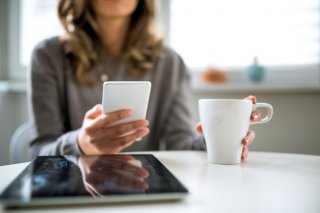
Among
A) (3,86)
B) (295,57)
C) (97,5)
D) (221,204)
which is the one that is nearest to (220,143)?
(221,204)

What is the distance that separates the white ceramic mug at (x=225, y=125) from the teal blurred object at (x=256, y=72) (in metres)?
0.83

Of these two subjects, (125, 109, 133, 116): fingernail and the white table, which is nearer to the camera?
the white table

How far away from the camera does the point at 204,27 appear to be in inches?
65.2

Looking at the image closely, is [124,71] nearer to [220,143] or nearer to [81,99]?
[81,99]

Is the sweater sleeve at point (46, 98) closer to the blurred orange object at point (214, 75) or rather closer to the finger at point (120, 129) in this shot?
the finger at point (120, 129)

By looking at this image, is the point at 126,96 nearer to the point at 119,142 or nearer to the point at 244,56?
the point at 119,142

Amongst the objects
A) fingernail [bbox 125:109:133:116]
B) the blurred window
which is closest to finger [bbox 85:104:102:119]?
fingernail [bbox 125:109:133:116]

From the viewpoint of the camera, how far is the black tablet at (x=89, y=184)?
347 mm

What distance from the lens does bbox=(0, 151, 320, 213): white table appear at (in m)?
0.35

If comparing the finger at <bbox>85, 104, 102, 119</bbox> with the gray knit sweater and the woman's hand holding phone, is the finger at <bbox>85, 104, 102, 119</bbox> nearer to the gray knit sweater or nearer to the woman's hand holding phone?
the woman's hand holding phone

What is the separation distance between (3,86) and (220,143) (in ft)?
4.35

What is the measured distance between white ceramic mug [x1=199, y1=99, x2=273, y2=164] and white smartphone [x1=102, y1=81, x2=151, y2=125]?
0.12m

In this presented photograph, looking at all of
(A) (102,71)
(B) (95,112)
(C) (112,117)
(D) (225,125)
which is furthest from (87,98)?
(D) (225,125)

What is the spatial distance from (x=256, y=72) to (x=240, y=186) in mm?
1050
